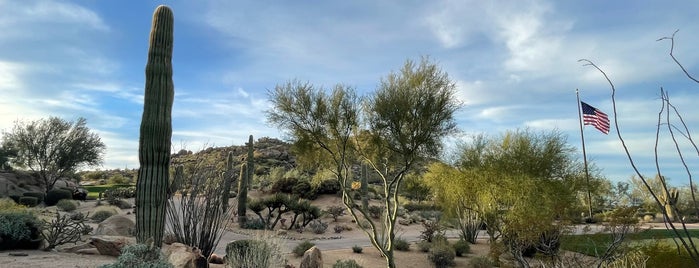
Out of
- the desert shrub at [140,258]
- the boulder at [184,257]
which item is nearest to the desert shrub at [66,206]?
the boulder at [184,257]

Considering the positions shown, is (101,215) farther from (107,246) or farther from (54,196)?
(107,246)

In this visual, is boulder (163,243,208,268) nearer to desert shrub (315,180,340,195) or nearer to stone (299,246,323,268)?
stone (299,246,323,268)


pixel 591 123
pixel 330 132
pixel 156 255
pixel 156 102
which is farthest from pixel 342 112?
pixel 591 123

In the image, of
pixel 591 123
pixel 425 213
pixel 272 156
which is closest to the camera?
pixel 591 123

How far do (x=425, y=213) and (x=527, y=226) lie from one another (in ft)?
79.7

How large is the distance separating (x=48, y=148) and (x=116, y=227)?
30.4 metres

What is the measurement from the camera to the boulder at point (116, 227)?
17.8m

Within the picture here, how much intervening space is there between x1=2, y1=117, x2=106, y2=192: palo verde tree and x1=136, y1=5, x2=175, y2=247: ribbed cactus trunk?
118 feet

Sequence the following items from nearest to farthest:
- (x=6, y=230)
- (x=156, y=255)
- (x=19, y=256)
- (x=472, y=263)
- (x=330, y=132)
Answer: (x=156, y=255) → (x=19, y=256) → (x=6, y=230) → (x=330, y=132) → (x=472, y=263)

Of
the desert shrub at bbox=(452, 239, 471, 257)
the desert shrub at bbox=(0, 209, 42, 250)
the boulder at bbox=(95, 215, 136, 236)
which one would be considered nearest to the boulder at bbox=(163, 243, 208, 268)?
the desert shrub at bbox=(0, 209, 42, 250)

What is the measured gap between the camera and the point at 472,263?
1767 centimetres

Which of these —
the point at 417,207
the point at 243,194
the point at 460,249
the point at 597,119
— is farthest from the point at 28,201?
the point at 597,119

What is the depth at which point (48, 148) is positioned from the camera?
1698 inches

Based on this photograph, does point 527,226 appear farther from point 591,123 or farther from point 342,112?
point 591,123
